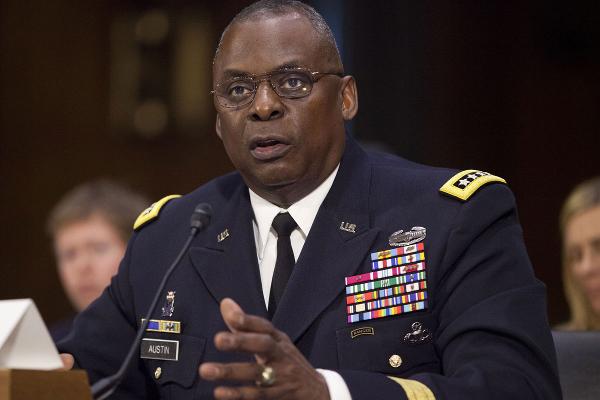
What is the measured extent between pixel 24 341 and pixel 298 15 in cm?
102

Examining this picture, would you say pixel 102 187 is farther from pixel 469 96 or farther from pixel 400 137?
pixel 469 96

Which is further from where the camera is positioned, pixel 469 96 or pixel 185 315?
pixel 469 96

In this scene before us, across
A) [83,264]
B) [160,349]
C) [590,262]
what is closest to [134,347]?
[160,349]

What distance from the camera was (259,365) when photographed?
1.67 meters

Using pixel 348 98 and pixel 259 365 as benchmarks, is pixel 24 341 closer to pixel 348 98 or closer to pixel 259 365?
pixel 259 365

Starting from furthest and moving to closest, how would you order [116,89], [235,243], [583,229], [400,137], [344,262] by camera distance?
1. [116,89]
2. [400,137]
3. [583,229]
4. [235,243]
5. [344,262]

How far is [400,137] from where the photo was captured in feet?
16.9

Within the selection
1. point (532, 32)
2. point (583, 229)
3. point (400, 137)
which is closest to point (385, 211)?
point (583, 229)

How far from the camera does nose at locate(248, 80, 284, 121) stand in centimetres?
230

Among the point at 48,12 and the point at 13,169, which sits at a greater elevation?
the point at 48,12

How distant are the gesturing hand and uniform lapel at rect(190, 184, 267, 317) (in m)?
0.56

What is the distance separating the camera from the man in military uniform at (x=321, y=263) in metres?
2.01

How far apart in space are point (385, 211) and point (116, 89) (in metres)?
3.65

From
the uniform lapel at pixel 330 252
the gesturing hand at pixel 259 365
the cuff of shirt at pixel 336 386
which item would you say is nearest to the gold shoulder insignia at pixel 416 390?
the cuff of shirt at pixel 336 386
